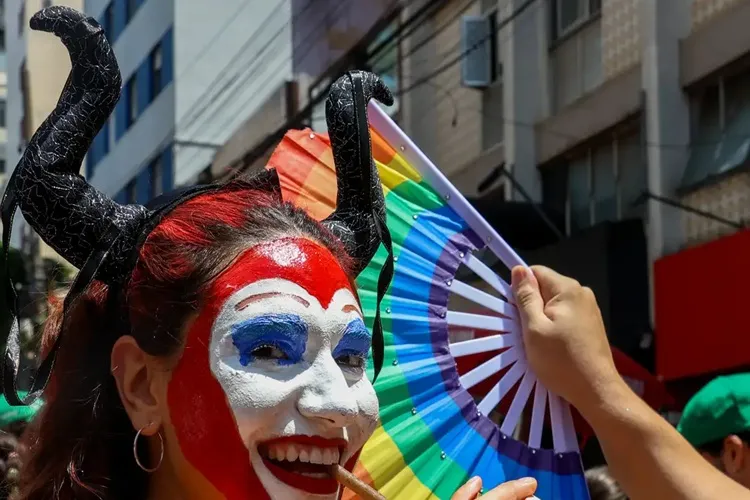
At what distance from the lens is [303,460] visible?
2006 millimetres

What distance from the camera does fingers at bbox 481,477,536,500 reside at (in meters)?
2.04

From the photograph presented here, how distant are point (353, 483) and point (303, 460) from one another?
88 millimetres

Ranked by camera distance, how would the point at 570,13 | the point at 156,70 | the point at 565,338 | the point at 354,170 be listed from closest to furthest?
the point at 354,170, the point at 565,338, the point at 570,13, the point at 156,70

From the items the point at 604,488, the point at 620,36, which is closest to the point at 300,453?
the point at 604,488

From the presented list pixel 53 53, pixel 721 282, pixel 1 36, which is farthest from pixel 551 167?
pixel 1 36

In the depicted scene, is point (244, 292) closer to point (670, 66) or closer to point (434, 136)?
point (670, 66)

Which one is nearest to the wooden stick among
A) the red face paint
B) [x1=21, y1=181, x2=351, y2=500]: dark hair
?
the red face paint

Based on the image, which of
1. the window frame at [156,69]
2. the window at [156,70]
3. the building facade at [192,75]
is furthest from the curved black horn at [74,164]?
the window at [156,70]

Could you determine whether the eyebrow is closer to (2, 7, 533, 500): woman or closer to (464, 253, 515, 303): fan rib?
(2, 7, 533, 500): woman

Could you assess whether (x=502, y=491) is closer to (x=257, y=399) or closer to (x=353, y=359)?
(x=353, y=359)

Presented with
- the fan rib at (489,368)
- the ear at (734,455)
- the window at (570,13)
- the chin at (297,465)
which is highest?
the window at (570,13)

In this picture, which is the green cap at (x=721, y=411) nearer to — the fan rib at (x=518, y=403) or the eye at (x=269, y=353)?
the fan rib at (x=518, y=403)

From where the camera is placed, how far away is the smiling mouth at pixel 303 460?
199 centimetres

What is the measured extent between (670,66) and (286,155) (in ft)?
28.6
